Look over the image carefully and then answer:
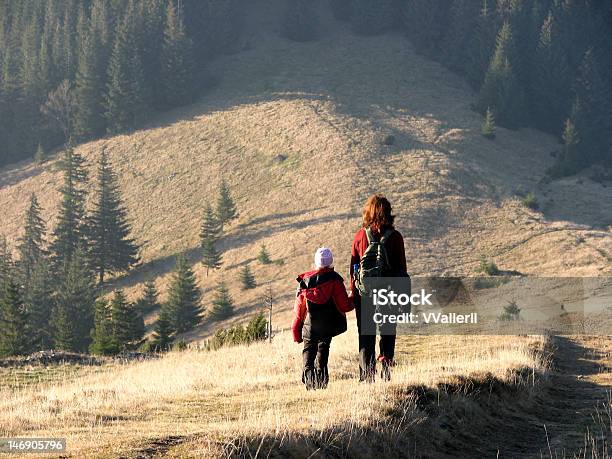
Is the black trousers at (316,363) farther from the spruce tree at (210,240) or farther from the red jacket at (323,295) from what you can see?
the spruce tree at (210,240)

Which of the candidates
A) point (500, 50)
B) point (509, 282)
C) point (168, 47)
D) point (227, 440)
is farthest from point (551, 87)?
point (227, 440)

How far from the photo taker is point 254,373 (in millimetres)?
13859

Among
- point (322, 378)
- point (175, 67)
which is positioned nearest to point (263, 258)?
point (322, 378)

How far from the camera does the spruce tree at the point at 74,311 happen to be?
51.6 meters

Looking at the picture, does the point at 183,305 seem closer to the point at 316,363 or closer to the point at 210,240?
the point at 210,240

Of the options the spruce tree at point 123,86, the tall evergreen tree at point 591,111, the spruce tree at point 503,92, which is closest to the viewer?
the tall evergreen tree at point 591,111

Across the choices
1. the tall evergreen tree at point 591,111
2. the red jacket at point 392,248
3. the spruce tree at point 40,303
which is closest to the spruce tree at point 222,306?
the spruce tree at point 40,303

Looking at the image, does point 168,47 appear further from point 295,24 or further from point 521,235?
point 521,235

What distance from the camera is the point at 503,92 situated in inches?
3686

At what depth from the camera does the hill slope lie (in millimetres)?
61906

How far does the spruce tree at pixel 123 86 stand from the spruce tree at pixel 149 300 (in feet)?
138

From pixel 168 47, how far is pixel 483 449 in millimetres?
103622

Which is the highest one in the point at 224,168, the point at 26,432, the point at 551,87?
the point at 551,87

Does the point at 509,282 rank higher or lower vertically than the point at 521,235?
lower
